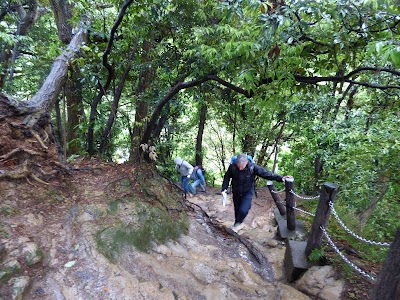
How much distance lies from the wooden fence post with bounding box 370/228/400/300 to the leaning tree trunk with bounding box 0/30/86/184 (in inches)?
173

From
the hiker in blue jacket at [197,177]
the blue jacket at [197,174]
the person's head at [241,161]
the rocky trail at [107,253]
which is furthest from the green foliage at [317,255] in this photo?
the blue jacket at [197,174]

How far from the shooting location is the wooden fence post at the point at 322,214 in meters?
3.83


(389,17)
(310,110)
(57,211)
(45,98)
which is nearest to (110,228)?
(57,211)

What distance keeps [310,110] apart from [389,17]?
558 cm

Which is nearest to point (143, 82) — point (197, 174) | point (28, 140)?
point (28, 140)

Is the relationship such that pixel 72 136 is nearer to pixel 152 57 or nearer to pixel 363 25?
pixel 152 57

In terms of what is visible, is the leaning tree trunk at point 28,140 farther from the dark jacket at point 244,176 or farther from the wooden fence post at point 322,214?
the wooden fence post at point 322,214

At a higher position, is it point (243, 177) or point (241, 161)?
point (241, 161)

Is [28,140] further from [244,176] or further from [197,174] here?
[197,174]

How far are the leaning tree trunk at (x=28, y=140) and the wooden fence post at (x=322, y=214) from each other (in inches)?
161

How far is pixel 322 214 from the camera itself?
13.1ft

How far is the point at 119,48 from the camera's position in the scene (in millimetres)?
6191

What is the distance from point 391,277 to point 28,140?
16.6ft

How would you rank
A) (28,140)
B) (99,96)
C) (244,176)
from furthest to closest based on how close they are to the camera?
(99,96) < (244,176) < (28,140)
